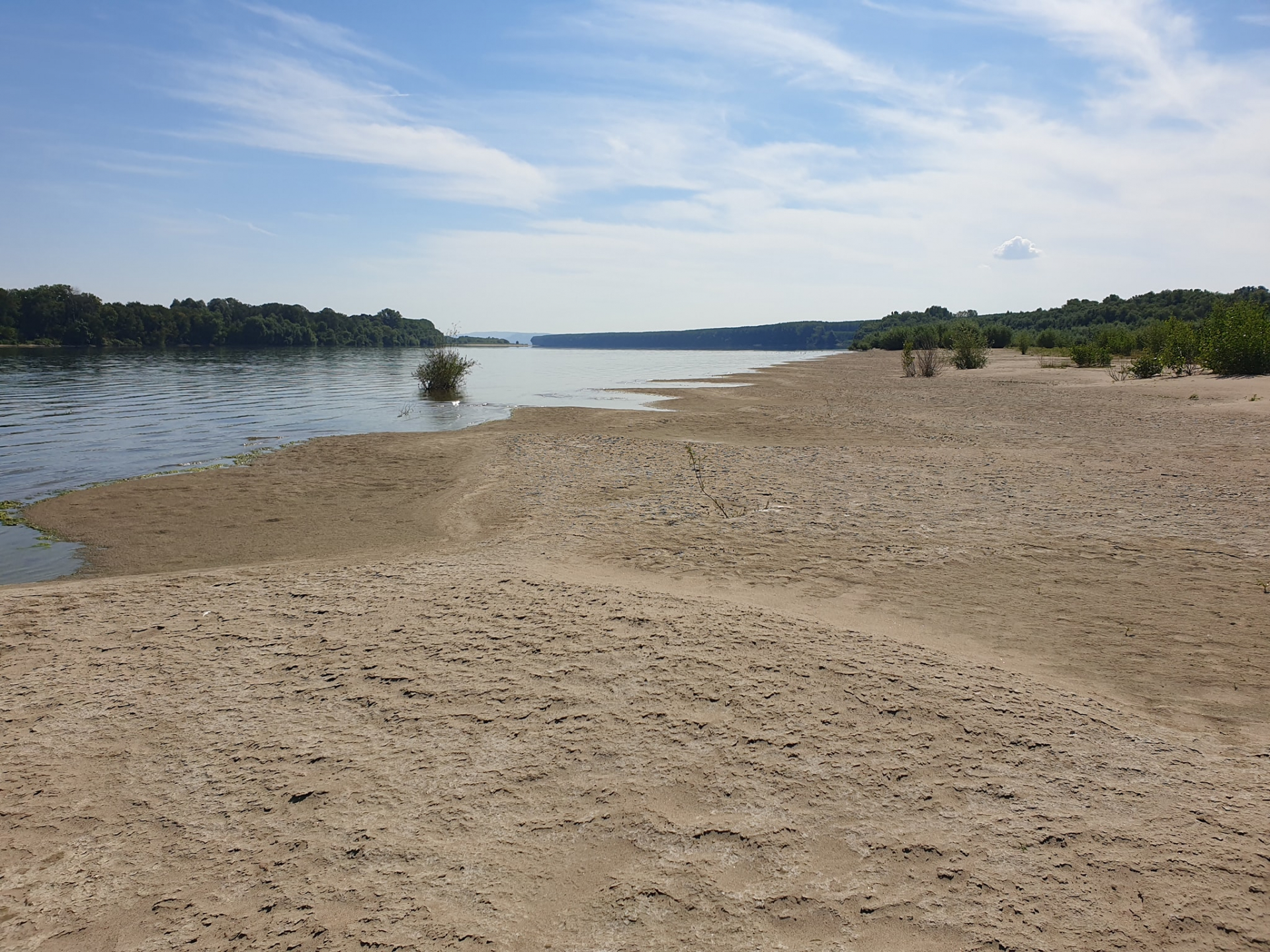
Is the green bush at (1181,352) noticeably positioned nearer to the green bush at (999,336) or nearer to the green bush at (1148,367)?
the green bush at (1148,367)

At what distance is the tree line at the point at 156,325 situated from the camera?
92.2 meters

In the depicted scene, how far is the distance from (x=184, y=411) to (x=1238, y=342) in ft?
116

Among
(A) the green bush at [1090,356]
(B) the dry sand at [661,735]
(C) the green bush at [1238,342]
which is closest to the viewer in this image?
(B) the dry sand at [661,735]

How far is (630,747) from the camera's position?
3672 mm

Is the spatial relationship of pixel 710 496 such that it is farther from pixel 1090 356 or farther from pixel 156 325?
pixel 156 325

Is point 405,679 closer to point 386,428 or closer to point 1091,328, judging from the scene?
point 386,428

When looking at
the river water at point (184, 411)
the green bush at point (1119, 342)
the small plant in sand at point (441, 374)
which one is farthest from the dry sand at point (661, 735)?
the green bush at point (1119, 342)

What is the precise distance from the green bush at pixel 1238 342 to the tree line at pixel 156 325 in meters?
61.4

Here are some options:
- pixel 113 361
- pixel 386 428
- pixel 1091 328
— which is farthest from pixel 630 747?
pixel 1091 328

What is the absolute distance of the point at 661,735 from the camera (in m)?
3.78

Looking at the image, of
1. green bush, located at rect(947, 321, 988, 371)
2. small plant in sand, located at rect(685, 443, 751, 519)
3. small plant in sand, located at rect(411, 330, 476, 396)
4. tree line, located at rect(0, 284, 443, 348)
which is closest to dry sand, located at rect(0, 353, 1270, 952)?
small plant in sand, located at rect(685, 443, 751, 519)

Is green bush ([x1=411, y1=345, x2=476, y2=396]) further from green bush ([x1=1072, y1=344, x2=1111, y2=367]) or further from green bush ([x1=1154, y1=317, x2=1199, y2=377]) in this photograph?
green bush ([x1=1072, y1=344, x2=1111, y2=367])

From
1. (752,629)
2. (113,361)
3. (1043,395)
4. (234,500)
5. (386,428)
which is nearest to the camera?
(752,629)

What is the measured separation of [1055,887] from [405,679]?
340cm
